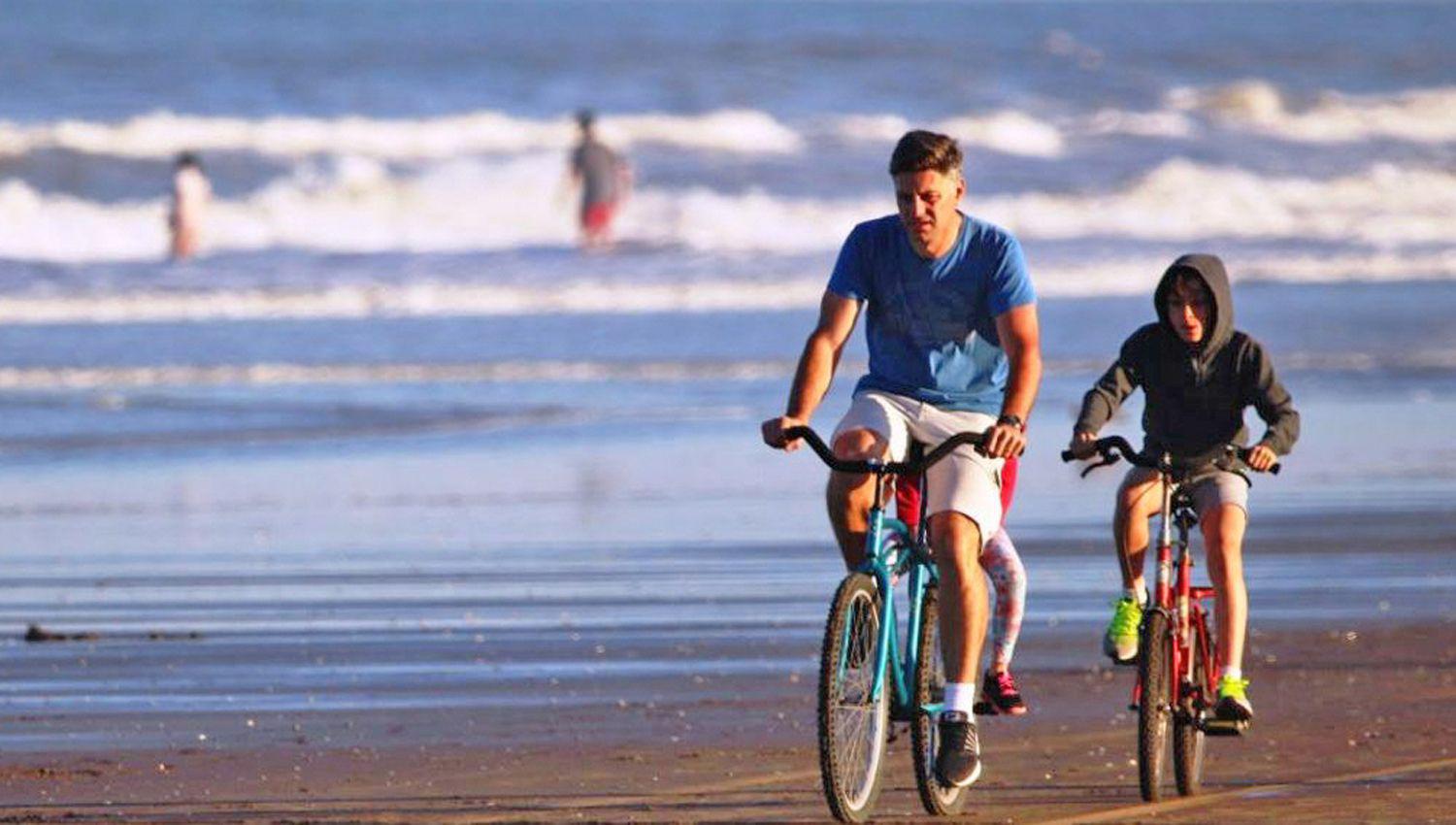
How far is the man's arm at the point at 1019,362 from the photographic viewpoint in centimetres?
639

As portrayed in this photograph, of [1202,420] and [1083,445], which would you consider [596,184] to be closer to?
[1202,420]

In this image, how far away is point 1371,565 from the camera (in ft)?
36.8

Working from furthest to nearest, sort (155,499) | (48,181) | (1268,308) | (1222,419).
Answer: (48,181), (1268,308), (155,499), (1222,419)

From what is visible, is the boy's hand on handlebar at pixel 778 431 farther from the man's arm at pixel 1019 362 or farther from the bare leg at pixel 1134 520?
the bare leg at pixel 1134 520

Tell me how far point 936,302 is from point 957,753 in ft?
3.46

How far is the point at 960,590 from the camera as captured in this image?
6.44 metres

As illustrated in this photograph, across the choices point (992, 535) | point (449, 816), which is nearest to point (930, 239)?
point (992, 535)

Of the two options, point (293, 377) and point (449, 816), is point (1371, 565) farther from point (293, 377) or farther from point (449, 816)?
point (293, 377)

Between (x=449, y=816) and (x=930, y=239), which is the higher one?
(x=930, y=239)

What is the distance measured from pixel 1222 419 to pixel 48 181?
36.7m

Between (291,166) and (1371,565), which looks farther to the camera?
(291,166)

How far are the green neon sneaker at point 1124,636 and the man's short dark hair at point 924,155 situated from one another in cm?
124

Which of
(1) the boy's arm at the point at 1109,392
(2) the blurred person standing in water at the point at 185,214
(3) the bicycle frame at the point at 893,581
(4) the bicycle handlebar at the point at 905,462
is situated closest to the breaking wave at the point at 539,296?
(2) the blurred person standing in water at the point at 185,214

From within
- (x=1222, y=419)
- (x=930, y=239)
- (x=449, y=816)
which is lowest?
(x=449, y=816)
